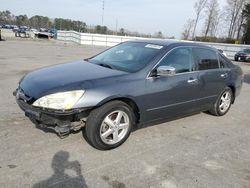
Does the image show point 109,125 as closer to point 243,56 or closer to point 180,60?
point 180,60

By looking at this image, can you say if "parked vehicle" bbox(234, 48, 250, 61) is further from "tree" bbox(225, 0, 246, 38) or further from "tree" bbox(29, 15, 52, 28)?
"tree" bbox(29, 15, 52, 28)

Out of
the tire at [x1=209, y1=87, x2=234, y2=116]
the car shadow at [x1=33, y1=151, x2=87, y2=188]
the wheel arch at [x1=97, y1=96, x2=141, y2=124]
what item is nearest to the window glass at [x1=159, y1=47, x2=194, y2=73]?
the wheel arch at [x1=97, y1=96, x2=141, y2=124]

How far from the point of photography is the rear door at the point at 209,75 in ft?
17.5

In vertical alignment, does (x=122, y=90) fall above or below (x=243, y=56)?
above

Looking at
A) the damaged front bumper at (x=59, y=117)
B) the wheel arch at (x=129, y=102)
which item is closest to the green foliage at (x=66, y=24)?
the wheel arch at (x=129, y=102)

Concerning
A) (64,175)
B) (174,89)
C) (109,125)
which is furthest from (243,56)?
(64,175)

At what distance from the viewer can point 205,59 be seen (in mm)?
5523

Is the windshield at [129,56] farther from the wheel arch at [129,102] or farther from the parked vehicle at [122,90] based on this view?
the wheel arch at [129,102]

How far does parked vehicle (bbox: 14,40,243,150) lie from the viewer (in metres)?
3.69

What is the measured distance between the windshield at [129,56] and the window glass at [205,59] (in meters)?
0.93

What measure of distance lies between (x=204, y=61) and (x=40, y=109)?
3.35m

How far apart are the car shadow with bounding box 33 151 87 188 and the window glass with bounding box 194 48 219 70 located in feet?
9.88

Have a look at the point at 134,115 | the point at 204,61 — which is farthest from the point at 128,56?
the point at 204,61

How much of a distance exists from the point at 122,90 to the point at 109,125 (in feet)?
1.76
